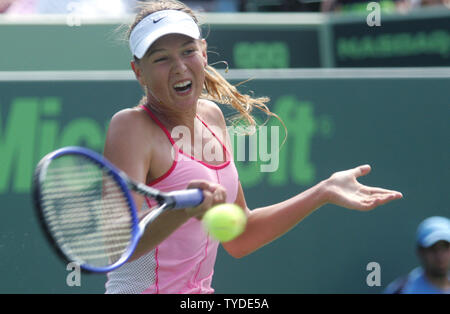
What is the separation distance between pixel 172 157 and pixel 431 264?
5.35 feet

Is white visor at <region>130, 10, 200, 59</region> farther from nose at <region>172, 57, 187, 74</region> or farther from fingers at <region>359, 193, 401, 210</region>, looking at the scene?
fingers at <region>359, 193, 401, 210</region>

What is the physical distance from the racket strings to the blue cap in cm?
185

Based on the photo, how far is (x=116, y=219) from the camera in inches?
93.6

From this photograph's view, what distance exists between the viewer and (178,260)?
265 cm

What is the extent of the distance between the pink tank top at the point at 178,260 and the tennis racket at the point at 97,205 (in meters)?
0.21

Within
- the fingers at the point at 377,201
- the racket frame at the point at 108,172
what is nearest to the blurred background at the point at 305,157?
the fingers at the point at 377,201

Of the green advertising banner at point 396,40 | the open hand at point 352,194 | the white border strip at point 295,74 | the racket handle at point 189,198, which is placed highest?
the green advertising banner at point 396,40

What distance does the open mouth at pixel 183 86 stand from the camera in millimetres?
2617

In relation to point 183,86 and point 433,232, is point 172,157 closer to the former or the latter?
point 183,86

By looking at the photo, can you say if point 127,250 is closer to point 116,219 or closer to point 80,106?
point 116,219

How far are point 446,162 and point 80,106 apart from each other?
6.22ft

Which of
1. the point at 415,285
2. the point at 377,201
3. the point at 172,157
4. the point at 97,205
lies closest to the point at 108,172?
the point at 97,205

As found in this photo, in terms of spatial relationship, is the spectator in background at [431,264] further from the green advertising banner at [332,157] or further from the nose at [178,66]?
the nose at [178,66]

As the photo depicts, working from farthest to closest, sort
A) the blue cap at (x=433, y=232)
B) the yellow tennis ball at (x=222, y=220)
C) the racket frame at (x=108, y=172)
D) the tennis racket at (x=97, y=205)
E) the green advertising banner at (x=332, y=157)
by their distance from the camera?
the green advertising banner at (x=332, y=157) < the blue cap at (x=433, y=232) < the yellow tennis ball at (x=222, y=220) < the tennis racket at (x=97, y=205) < the racket frame at (x=108, y=172)
